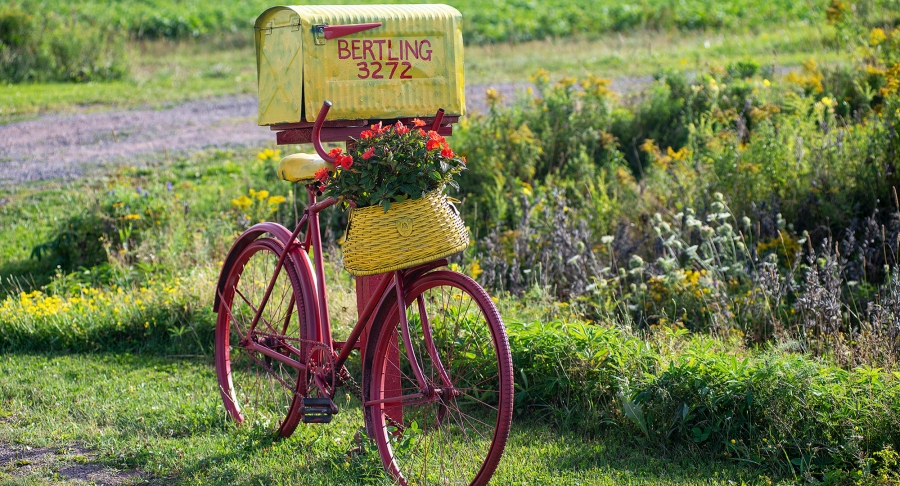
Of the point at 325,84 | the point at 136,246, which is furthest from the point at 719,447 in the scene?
the point at 136,246

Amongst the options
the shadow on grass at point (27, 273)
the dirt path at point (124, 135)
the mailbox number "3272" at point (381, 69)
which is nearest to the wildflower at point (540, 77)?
the dirt path at point (124, 135)

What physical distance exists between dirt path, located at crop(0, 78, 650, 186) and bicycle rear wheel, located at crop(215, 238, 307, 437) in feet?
17.2

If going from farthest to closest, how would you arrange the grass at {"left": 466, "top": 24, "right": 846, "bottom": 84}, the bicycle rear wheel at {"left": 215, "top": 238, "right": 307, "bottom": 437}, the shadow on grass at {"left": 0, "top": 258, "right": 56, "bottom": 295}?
1. the grass at {"left": 466, "top": 24, "right": 846, "bottom": 84}
2. the shadow on grass at {"left": 0, "top": 258, "right": 56, "bottom": 295}
3. the bicycle rear wheel at {"left": 215, "top": 238, "right": 307, "bottom": 437}

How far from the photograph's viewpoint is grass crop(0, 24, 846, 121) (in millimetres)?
14367

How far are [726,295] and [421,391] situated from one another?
2686 mm

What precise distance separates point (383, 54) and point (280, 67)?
474mm

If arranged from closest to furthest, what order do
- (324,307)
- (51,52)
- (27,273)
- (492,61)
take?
(324,307) → (27,273) → (51,52) → (492,61)

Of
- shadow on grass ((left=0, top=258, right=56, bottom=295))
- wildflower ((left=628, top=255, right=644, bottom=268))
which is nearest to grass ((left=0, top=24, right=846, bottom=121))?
shadow on grass ((left=0, top=258, right=56, bottom=295))

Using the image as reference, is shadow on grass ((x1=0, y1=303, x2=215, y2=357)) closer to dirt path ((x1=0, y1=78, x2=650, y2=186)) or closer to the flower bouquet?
the flower bouquet

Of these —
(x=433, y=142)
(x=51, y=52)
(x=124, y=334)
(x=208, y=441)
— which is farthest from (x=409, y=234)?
(x=51, y=52)

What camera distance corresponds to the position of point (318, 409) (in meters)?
4.33

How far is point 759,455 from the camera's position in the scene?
4.21m

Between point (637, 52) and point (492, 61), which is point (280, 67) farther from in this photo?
point (637, 52)

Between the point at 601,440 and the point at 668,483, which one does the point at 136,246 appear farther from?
the point at 668,483
